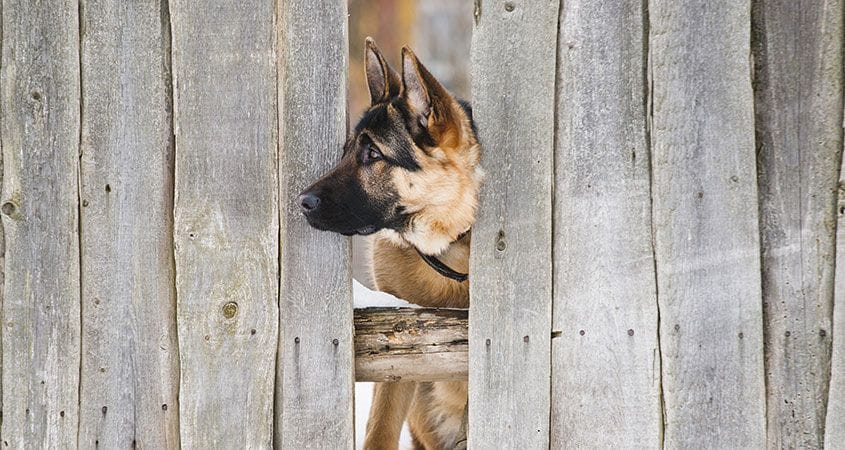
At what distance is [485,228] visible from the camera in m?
3.51

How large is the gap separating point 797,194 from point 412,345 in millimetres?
1557

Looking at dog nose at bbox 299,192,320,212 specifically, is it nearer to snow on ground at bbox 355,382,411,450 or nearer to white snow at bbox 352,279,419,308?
white snow at bbox 352,279,419,308

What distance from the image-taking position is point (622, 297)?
133 inches

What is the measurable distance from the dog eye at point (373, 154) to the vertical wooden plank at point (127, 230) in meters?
0.78

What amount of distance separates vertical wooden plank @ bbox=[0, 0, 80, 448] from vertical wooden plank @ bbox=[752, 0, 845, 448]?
257 centimetres

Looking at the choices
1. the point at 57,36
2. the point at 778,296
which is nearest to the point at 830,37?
the point at 778,296

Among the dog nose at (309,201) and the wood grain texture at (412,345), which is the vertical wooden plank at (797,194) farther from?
the dog nose at (309,201)

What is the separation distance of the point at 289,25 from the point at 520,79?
89 cm

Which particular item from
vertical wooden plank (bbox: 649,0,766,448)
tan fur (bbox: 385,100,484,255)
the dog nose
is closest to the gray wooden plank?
vertical wooden plank (bbox: 649,0,766,448)

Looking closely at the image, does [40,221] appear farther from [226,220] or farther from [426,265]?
[426,265]

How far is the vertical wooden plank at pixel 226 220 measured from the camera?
3432mm

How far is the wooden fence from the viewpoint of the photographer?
333 centimetres

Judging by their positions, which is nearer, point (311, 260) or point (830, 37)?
point (830, 37)

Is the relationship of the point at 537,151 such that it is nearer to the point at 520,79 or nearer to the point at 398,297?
the point at 520,79
